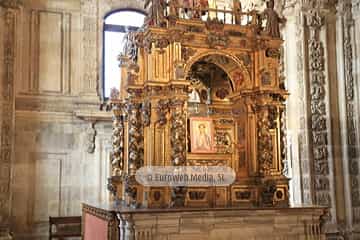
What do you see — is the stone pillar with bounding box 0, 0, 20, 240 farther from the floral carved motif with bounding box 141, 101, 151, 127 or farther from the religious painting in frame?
the religious painting in frame

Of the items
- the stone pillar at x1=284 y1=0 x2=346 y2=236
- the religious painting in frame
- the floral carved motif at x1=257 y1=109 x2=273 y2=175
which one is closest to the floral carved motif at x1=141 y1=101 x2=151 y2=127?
the religious painting in frame

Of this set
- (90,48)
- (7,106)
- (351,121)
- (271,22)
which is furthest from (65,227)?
(351,121)

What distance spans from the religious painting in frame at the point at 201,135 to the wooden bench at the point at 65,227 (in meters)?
4.07

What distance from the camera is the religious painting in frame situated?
766 centimetres

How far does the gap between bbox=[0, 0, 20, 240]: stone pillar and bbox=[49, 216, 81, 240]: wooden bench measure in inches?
35.1

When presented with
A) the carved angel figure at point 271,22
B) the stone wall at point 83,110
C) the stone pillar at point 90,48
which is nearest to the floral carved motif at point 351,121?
the stone wall at point 83,110

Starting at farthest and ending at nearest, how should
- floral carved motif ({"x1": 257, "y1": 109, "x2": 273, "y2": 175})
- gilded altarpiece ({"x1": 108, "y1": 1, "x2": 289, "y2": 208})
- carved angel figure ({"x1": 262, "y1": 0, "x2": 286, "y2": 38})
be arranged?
1. carved angel figure ({"x1": 262, "y1": 0, "x2": 286, "y2": 38})
2. floral carved motif ({"x1": 257, "y1": 109, "x2": 273, "y2": 175})
3. gilded altarpiece ({"x1": 108, "y1": 1, "x2": 289, "y2": 208})

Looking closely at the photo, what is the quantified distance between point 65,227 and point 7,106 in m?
2.84

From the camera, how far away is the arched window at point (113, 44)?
12.2m

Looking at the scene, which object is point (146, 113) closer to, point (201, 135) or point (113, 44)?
point (201, 135)

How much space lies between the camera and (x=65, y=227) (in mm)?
10391

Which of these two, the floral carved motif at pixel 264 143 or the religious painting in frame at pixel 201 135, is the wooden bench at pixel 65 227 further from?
the floral carved motif at pixel 264 143

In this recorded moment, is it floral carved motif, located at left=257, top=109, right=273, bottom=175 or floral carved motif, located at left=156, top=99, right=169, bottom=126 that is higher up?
floral carved motif, located at left=156, top=99, right=169, bottom=126

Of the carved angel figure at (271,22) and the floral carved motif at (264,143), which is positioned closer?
the floral carved motif at (264,143)
